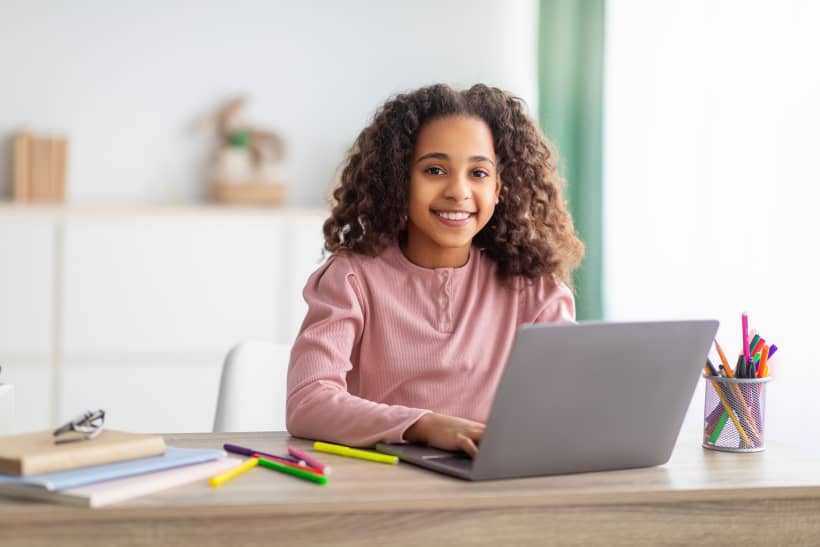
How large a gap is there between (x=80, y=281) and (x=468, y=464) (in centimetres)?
249

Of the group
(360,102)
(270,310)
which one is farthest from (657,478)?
(360,102)

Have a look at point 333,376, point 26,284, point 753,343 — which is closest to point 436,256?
point 333,376

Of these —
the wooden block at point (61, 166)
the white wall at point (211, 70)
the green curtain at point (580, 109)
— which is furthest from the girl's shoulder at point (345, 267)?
the white wall at point (211, 70)

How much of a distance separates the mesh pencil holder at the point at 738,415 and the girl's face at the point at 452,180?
1.54ft

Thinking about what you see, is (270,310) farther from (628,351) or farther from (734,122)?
(628,351)

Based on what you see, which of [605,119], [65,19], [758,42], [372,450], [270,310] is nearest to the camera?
[372,450]

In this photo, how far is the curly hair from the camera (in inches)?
73.7

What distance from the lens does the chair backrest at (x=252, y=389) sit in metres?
2.01

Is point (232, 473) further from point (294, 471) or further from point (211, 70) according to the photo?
point (211, 70)

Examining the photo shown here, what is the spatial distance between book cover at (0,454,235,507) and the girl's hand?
0.91 ft

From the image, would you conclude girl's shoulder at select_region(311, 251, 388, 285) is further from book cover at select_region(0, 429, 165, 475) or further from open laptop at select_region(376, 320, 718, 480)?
book cover at select_region(0, 429, 165, 475)

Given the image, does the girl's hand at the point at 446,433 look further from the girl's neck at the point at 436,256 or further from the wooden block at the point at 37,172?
the wooden block at the point at 37,172

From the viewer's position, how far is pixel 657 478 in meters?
1.35

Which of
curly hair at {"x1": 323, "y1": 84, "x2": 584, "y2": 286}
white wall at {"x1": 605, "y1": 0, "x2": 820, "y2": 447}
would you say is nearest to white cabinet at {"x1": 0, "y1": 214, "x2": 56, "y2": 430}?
white wall at {"x1": 605, "y1": 0, "x2": 820, "y2": 447}
